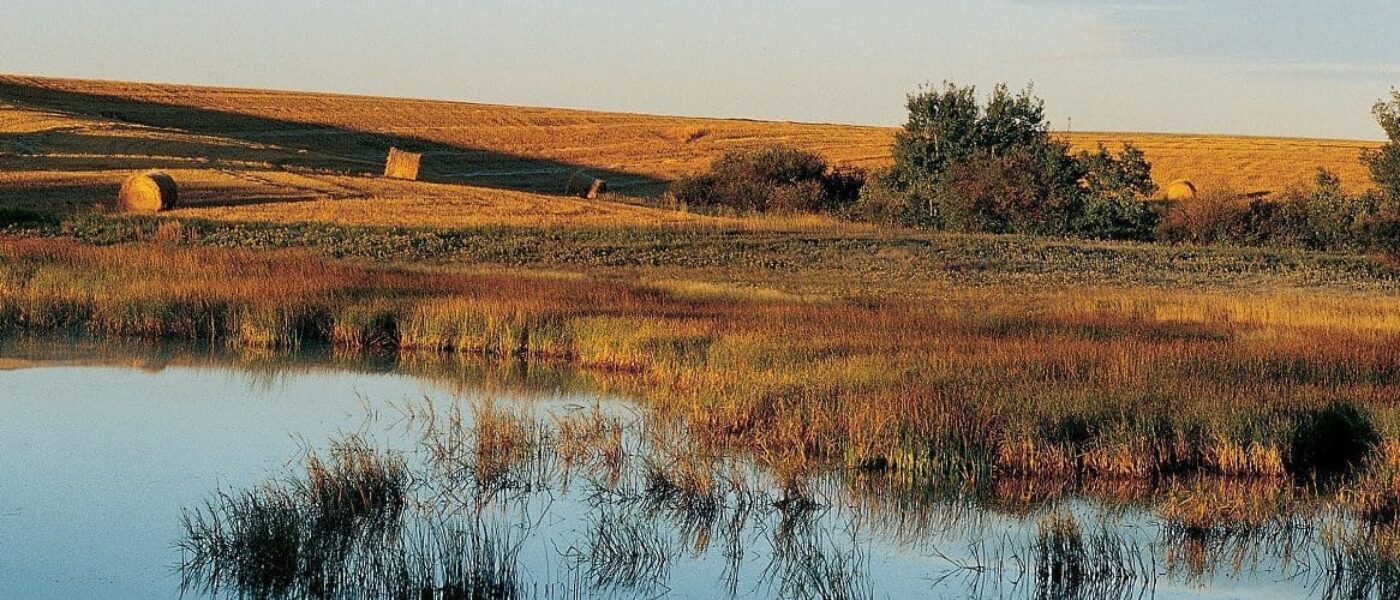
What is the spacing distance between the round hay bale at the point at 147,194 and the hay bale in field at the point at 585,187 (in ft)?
45.2

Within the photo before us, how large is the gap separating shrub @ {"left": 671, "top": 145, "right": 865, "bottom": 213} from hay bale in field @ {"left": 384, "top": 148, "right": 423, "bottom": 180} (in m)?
7.19

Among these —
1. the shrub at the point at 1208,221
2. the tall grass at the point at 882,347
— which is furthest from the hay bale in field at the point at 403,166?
the shrub at the point at 1208,221

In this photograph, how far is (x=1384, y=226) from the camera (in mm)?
36625

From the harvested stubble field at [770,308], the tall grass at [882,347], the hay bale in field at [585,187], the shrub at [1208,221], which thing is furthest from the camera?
the hay bale in field at [585,187]

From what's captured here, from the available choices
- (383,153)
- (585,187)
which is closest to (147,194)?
(585,187)

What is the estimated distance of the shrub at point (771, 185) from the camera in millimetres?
45875

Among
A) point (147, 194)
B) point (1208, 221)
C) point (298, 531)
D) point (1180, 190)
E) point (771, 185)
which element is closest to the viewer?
point (298, 531)

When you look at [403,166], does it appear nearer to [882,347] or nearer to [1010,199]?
[1010,199]

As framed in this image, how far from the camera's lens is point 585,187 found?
4850 cm

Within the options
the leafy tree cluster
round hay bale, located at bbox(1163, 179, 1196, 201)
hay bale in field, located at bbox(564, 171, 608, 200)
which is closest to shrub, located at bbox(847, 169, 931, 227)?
the leafy tree cluster

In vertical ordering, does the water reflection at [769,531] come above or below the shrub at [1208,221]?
above

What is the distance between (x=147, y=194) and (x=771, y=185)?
18.4m

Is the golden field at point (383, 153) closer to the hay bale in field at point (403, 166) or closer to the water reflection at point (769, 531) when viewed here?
the hay bale in field at point (403, 166)

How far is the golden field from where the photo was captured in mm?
35875
